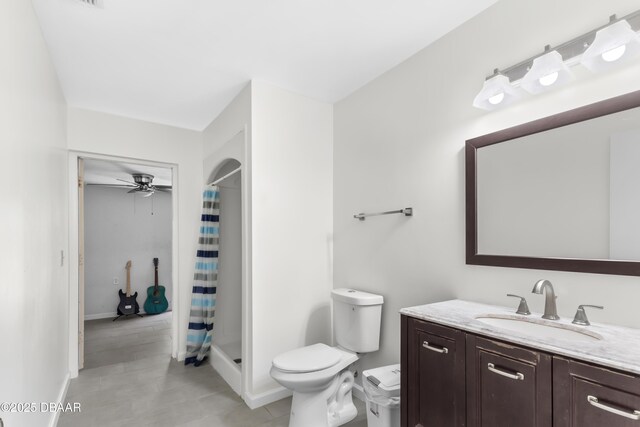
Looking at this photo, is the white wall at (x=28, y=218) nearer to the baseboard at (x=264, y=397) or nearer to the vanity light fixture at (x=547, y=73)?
the baseboard at (x=264, y=397)

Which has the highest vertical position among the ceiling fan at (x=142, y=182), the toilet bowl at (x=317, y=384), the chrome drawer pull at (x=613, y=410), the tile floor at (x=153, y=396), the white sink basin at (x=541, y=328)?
the ceiling fan at (x=142, y=182)

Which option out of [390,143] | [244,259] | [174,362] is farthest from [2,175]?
[174,362]

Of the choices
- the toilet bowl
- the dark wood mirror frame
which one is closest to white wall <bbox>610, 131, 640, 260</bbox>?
the dark wood mirror frame

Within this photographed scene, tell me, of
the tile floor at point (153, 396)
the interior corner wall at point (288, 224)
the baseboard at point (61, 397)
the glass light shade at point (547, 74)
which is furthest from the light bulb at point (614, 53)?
the baseboard at point (61, 397)

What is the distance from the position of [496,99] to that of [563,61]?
30 cm

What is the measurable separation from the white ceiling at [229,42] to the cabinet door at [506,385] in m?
1.69

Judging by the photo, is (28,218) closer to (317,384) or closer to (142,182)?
(317,384)

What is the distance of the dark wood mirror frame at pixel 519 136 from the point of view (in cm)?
125

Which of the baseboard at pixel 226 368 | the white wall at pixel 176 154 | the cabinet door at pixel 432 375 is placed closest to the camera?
the cabinet door at pixel 432 375

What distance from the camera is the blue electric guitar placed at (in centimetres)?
541

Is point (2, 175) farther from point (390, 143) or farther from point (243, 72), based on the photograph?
point (390, 143)

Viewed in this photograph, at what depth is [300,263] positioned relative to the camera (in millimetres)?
2701

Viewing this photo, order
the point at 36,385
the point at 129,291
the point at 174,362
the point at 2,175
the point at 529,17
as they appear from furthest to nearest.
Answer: the point at 129,291
the point at 174,362
the point at 36,385
the point at 529,17
the point at 2,175

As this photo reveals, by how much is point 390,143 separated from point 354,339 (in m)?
→ 1.41
